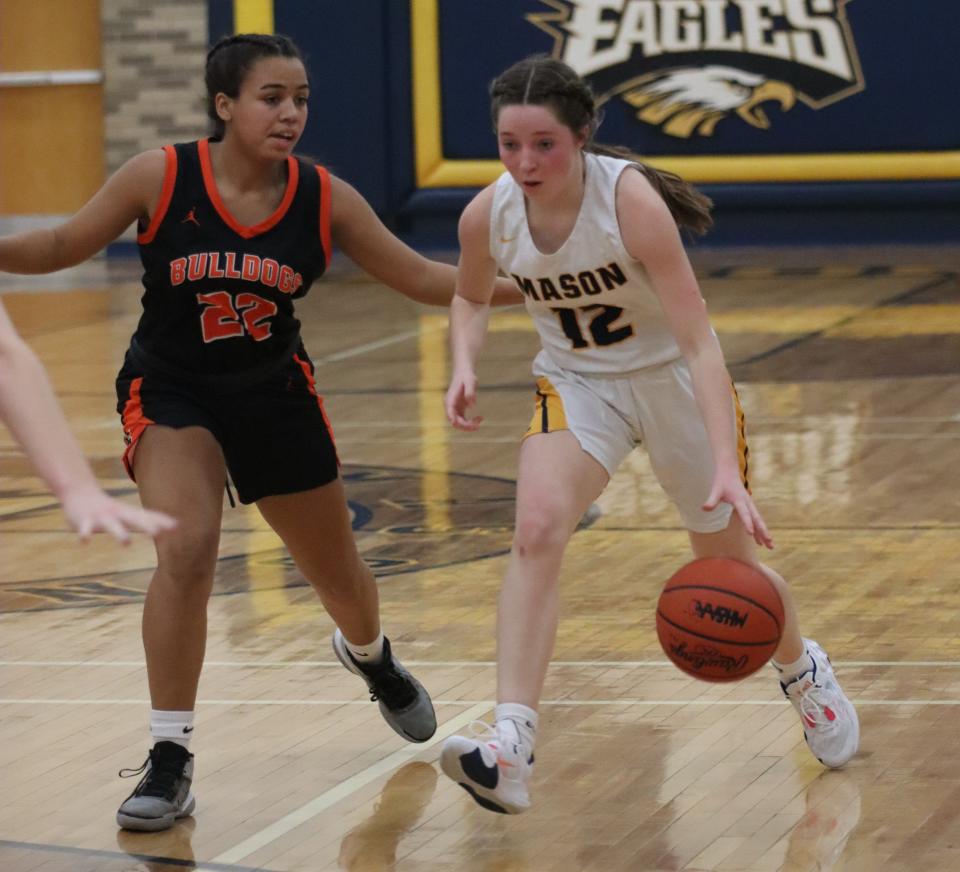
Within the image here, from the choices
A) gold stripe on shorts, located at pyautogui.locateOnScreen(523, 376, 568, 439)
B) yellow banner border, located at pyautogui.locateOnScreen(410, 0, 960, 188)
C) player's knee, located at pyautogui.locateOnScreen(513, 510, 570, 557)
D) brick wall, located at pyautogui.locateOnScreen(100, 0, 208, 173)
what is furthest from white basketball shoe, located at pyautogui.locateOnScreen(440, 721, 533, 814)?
brick wall, located at pyautogui.locateOnScreen(100, 0, 208, 173)

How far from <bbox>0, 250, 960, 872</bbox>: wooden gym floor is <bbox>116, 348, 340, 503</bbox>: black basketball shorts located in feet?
2.31

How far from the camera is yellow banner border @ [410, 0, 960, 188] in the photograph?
17834 millimetres

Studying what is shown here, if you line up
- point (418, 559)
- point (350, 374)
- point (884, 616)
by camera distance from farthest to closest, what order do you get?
point (350, 374) → point (418, 559) → point (884, 616)

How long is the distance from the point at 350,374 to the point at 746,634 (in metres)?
7.99

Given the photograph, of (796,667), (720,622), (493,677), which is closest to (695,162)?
(493,677)

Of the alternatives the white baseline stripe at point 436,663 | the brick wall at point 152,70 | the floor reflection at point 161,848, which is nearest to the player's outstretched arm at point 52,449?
the floor reflection at point 161,848

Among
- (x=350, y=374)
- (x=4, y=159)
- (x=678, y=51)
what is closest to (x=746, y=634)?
(x=350, y=374)

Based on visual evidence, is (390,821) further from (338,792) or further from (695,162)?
(695,162)

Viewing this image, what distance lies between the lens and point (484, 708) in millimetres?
5379

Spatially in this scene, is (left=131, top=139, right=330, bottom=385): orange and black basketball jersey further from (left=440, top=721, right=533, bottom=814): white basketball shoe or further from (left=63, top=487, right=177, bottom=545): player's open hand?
(left=63, top=487, right=177, bottom=545): player's open hand

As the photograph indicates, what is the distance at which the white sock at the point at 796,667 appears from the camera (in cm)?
482

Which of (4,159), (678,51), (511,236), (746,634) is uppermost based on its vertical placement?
(511,236)

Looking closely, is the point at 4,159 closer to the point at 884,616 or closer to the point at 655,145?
the point at 655,145

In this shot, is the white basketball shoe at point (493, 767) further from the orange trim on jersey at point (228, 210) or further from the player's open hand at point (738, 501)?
the orange trim on jersey at point (228, 210)
